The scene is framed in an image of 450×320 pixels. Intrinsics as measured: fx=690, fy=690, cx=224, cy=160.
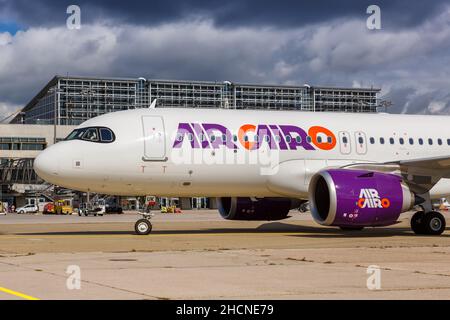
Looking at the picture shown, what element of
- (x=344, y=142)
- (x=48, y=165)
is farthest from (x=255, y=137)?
(x=48, y=165)

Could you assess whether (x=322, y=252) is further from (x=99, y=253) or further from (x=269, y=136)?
(x=269, y=136)

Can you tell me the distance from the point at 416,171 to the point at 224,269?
11814 mm

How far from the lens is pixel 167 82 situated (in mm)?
119312

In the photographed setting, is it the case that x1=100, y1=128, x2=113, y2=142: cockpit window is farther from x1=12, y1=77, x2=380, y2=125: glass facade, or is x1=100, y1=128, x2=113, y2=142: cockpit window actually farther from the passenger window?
x1=12, y1=77, x2=380, y2=125: glass facade

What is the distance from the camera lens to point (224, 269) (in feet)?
38.5

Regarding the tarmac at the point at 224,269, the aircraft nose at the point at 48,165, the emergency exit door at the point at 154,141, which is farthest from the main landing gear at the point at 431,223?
the aircraft nose at the point at 48,165

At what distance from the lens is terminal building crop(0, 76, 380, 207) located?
97062mm

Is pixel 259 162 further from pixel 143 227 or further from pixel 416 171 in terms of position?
pixel 416 171

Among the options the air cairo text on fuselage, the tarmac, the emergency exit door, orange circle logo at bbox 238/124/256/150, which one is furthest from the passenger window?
orange circle logo at bbox 238/124/256/150

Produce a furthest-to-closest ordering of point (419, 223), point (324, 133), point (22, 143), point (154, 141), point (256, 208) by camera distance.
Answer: point (22, 143) < point (256, 208) < point (324, 133) < point (419, 223) < point (154, 141)

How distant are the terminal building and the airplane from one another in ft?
256

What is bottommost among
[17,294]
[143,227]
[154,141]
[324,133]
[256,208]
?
[17,294]
